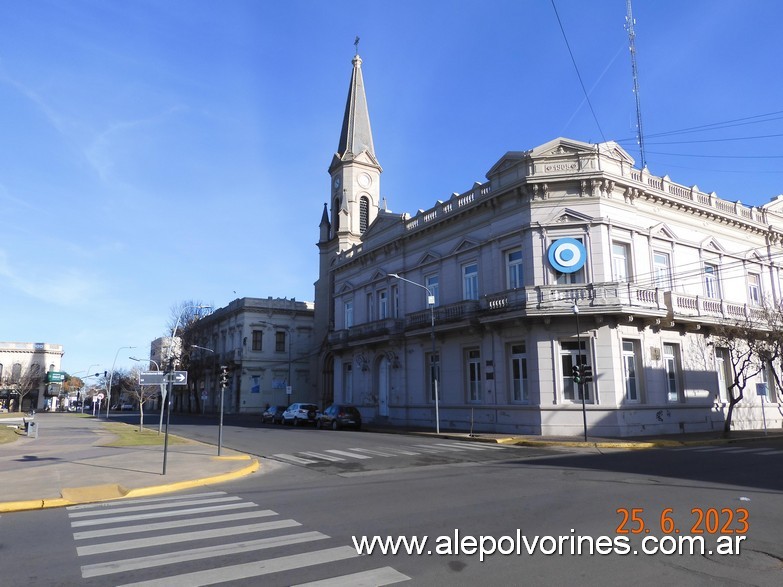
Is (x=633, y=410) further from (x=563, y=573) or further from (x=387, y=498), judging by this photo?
(x=563, y=573)

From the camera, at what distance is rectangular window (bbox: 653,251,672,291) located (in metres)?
28.5

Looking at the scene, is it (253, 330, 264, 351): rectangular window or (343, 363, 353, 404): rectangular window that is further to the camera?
(253, 330, 264, 351): rectangular window

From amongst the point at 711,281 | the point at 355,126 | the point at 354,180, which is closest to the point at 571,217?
the point at 711,281

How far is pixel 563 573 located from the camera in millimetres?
5867

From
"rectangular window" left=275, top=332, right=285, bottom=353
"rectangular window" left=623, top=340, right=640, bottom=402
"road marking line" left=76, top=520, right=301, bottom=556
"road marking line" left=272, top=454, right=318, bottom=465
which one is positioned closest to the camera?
"road marking line" left=76, top=520, right=301, bottom=556

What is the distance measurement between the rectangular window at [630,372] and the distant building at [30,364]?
91170mm

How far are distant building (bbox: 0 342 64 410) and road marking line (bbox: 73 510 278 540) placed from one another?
96.1 meters

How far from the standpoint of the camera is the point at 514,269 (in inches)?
1142

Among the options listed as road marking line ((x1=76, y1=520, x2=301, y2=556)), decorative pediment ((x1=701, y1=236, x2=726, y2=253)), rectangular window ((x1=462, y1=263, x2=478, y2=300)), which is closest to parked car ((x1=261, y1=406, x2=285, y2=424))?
rectangular window ((x1=462, y1=263, x2=478, y2=300))

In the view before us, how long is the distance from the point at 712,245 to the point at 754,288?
5.22 m

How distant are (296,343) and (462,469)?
5340 centimetres

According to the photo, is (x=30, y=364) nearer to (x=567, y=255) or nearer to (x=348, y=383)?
(x=348, y=383)

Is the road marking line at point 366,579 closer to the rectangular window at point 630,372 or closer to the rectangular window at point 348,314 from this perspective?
the rectangular window at point 630,372

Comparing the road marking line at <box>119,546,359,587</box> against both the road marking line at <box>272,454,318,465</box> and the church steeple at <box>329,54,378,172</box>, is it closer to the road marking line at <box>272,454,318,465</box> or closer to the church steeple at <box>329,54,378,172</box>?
the road marking line at <box>272,454,318,465</box>
